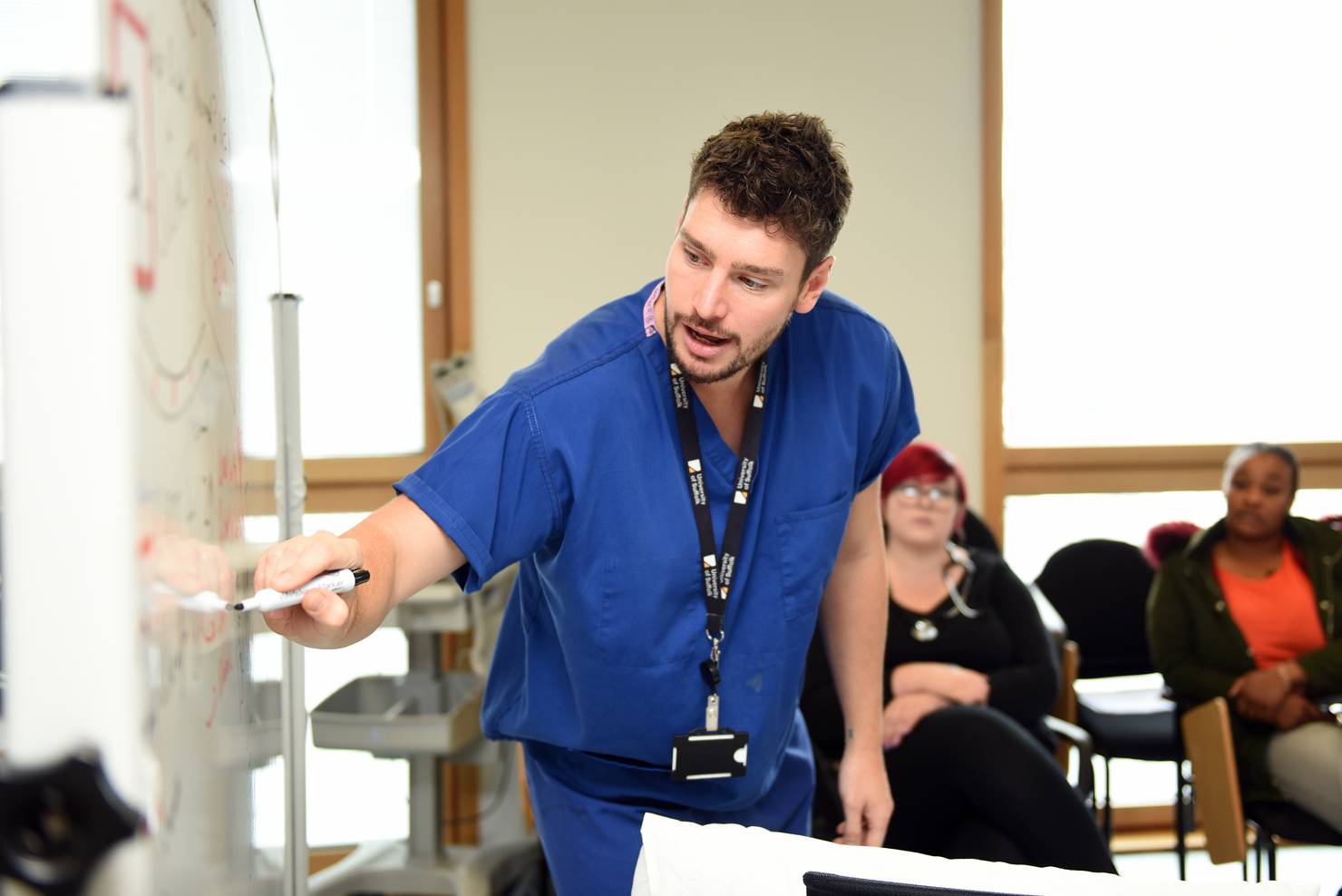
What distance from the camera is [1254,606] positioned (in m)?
2.87

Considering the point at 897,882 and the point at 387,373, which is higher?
the point at 387,373

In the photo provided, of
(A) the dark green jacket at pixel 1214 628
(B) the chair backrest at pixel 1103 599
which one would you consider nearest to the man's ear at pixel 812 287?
(A) the dark green jacket at pixel 1214 628

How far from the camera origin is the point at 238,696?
1101mm

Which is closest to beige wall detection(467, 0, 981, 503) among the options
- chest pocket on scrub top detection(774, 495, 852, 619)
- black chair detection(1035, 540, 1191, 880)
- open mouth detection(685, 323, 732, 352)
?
black chair detection(1035, 540, 1191, 880)

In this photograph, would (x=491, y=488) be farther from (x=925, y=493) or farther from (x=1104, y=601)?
(x=1104, y=601)

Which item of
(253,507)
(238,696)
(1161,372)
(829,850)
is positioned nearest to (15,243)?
(238,696)

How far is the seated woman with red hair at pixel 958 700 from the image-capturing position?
2080 mm

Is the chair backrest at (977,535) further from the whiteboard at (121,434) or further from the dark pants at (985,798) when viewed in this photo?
the whiteboard at (121,434)

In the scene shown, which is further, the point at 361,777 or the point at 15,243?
the point at 361,777

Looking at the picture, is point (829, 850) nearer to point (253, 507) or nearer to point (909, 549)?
point (253, 507)

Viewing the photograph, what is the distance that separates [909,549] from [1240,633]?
844 millimetres

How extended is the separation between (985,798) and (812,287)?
111 centimetres

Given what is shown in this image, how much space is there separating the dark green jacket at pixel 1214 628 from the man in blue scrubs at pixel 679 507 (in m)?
1.43

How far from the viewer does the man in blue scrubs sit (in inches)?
52.1
